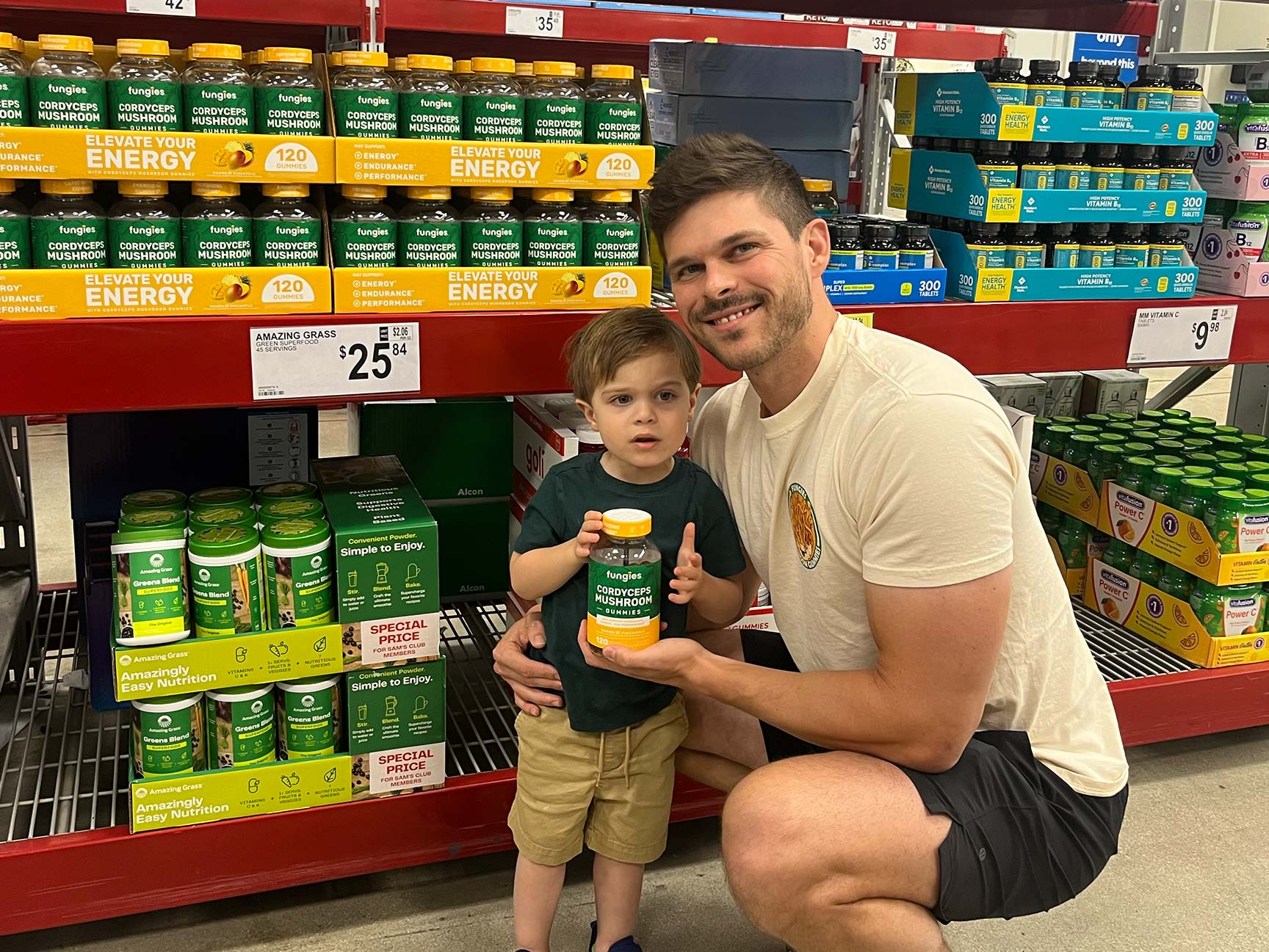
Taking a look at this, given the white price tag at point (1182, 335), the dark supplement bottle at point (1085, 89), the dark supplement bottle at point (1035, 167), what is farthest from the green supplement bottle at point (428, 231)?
the white price tag at point (1182, 335)

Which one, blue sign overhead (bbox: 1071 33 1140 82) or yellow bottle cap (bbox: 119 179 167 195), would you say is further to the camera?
blue sign overhead (bbox: 1071 33 1140 82)

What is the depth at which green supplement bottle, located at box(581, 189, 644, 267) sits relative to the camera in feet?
6.06

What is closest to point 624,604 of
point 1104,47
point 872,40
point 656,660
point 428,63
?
point 656,660

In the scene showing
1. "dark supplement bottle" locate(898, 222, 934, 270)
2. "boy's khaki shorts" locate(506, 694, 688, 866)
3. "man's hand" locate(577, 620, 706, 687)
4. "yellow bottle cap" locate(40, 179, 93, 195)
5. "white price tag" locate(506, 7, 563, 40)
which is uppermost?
"white price tag" locate(506, 7, 563, 40)

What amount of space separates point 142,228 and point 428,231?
0.39 metres

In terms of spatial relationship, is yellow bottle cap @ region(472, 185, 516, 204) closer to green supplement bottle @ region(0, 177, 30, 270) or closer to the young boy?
the young boy

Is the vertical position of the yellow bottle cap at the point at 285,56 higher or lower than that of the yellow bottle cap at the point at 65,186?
higher

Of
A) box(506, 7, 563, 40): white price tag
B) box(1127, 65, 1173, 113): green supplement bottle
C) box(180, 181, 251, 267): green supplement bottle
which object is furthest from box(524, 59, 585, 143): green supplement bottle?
box(506, 7, 563, 40): white price tag

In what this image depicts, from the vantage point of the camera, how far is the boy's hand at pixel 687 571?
163 centimetres

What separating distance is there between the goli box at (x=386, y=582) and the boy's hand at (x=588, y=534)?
0.36m

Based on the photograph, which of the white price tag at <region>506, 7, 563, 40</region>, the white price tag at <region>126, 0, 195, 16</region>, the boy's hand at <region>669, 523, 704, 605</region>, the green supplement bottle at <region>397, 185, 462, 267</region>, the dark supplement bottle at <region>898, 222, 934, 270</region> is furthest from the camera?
the white price tag at <region>506, 7, 563, 40</region>

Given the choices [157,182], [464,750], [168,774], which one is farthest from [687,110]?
[168,774]

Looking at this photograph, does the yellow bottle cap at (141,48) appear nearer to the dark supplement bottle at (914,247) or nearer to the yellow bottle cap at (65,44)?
the yellow bottle cap at (65,44)

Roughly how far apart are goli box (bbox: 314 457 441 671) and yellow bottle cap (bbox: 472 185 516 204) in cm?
51
